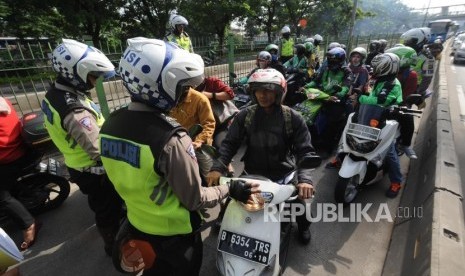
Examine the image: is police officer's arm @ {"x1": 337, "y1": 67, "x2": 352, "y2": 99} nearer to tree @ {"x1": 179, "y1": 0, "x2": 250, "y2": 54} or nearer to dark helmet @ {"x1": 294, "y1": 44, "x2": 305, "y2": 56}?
dark helmet @ {"x1": 294, "y1": 44, "x2": 305, "y2": 56}

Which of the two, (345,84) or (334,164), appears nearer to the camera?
(334,164)

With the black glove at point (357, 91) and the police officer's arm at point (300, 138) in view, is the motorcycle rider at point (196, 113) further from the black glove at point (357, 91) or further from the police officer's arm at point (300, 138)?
the black glove at point (357, 91)

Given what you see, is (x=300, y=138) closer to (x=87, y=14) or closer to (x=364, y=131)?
(x=364, y=131)

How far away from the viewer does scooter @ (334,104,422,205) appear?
344 cm

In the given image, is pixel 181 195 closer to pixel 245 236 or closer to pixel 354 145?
pixel 245 236

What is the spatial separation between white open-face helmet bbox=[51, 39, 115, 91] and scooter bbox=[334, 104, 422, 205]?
2990mm

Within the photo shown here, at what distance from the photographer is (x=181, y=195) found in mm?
1489

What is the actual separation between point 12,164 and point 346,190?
3.85m

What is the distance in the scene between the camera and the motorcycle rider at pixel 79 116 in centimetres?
229

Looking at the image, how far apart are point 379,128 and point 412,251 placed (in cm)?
156

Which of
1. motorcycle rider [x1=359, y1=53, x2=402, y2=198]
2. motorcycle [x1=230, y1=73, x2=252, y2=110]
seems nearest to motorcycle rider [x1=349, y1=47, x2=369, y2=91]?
motorcycle rider [x1=359, y1=53, x2=402, y2=198]

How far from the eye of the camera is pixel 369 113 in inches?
144

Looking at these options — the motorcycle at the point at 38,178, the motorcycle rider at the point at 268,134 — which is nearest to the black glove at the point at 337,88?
the motorcycle rider at the point at 268,134

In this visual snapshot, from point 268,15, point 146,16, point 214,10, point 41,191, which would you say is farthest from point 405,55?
point 268,15
